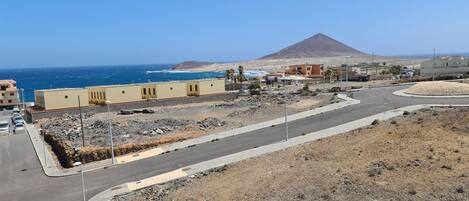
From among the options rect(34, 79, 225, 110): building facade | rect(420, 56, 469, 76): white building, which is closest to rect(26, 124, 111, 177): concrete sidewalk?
rect(34, 79, 225, 110): building facade

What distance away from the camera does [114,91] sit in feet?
184

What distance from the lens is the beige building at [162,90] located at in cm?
5938

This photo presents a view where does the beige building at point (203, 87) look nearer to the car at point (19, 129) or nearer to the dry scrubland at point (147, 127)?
the dry scrubland at point (147, 127)

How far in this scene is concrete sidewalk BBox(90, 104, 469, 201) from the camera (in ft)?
71.4

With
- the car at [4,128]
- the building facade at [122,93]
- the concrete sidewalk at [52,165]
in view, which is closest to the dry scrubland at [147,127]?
the concrete sidewalk at [52,165]

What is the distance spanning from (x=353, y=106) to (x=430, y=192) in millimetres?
26986

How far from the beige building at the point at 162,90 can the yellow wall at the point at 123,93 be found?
1.49 metres

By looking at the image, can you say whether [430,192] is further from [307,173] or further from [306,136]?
[306,136]

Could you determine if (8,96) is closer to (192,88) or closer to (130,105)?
(130,105)

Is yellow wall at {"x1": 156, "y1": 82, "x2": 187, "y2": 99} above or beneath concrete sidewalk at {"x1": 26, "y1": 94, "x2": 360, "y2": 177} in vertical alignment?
above

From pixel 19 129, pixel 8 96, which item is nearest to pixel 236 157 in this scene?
pixel 19 129

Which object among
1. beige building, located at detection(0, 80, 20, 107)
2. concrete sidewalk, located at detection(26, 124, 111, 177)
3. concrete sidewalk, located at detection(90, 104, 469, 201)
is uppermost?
beige building, located at detection(0, 80, 20, 107)

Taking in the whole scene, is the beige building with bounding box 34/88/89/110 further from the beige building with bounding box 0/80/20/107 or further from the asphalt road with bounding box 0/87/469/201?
the beige building with bounding box 0/80/20/107

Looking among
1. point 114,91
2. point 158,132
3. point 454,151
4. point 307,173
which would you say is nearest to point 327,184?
point 307,173
